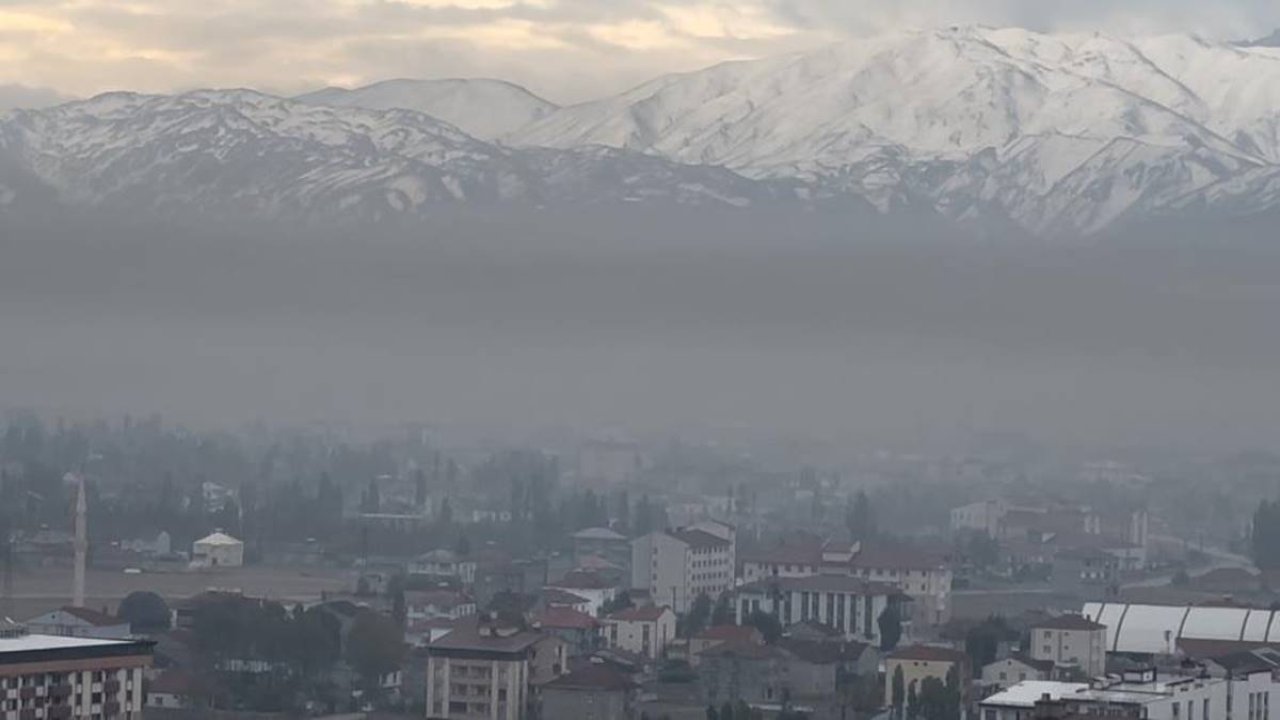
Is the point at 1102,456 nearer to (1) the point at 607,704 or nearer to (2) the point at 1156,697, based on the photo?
(1) the point at 607,704

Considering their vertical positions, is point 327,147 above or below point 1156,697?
above

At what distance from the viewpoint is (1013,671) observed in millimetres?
23953

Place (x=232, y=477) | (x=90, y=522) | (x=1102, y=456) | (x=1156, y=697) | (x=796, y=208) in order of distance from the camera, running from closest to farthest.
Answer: (x=1156, y=697) → (x=90, y=522) → (x=232, y=477) → (x=1102, y=456) → (x=796, y=208)

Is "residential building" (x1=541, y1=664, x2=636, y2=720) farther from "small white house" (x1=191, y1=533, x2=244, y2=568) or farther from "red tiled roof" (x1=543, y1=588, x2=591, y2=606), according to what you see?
"small white house" (x1=191, y1=533, x2=244, y2=568)

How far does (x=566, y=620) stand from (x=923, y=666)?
14.8 feet

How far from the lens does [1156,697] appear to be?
17531 mm

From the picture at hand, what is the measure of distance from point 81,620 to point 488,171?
38895mm

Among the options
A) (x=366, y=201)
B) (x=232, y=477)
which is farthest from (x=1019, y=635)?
(x=366, y=201)

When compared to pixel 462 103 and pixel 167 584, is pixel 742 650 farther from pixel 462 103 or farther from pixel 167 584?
pixel 462 103

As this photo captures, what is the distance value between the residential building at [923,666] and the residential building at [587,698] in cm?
198

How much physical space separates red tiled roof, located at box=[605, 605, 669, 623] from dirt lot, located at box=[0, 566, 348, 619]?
3.31 metres

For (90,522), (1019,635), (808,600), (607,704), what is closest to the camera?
(607,704)

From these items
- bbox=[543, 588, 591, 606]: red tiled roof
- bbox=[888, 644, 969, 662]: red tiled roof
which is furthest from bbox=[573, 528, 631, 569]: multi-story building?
bbox=[888, 644, 969, 662]: red tiled roof

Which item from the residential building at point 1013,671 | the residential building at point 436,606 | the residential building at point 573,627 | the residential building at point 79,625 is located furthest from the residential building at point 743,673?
the residential building at point 79,625
